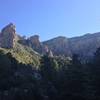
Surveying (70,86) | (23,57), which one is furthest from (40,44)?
(70,86)

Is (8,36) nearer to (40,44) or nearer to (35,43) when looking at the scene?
(35,43)

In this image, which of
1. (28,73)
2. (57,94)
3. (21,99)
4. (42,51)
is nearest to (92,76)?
(57,94)

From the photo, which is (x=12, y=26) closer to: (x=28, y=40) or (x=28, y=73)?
(x=28, y=40)

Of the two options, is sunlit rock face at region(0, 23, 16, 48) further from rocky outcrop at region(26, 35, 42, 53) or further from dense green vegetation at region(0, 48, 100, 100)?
dense green vegetation at region(0, 48, 100, 100)

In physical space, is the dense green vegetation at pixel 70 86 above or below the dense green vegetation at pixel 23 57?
below

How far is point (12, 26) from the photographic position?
495ft

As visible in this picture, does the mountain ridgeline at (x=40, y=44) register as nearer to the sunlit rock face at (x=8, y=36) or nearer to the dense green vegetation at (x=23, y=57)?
the sunlit rock face at (x=8, y=36)

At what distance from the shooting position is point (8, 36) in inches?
5787

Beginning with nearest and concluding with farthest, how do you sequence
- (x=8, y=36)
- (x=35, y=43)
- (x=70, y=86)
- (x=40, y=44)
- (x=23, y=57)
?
(x=70, y=86), (x=23, y=57), (x=8, y=36), (x=35, y=43), (x=40, y=44)

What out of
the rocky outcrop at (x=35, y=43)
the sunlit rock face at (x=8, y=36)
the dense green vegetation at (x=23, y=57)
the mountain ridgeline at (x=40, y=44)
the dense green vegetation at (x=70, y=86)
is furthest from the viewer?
the rocky outcrop at (x=35, y=43)

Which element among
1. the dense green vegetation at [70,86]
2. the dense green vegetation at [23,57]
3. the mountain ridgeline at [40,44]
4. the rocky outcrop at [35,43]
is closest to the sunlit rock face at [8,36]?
the mountain ridgeline at [40,44]

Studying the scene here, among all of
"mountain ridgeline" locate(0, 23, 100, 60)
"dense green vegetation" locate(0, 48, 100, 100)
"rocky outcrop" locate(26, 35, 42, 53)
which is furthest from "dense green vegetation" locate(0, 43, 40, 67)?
"dense green vegetation" locate(0, 48, 100, 100)

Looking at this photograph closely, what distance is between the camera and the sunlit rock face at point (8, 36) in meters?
141

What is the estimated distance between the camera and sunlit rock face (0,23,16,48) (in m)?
141
